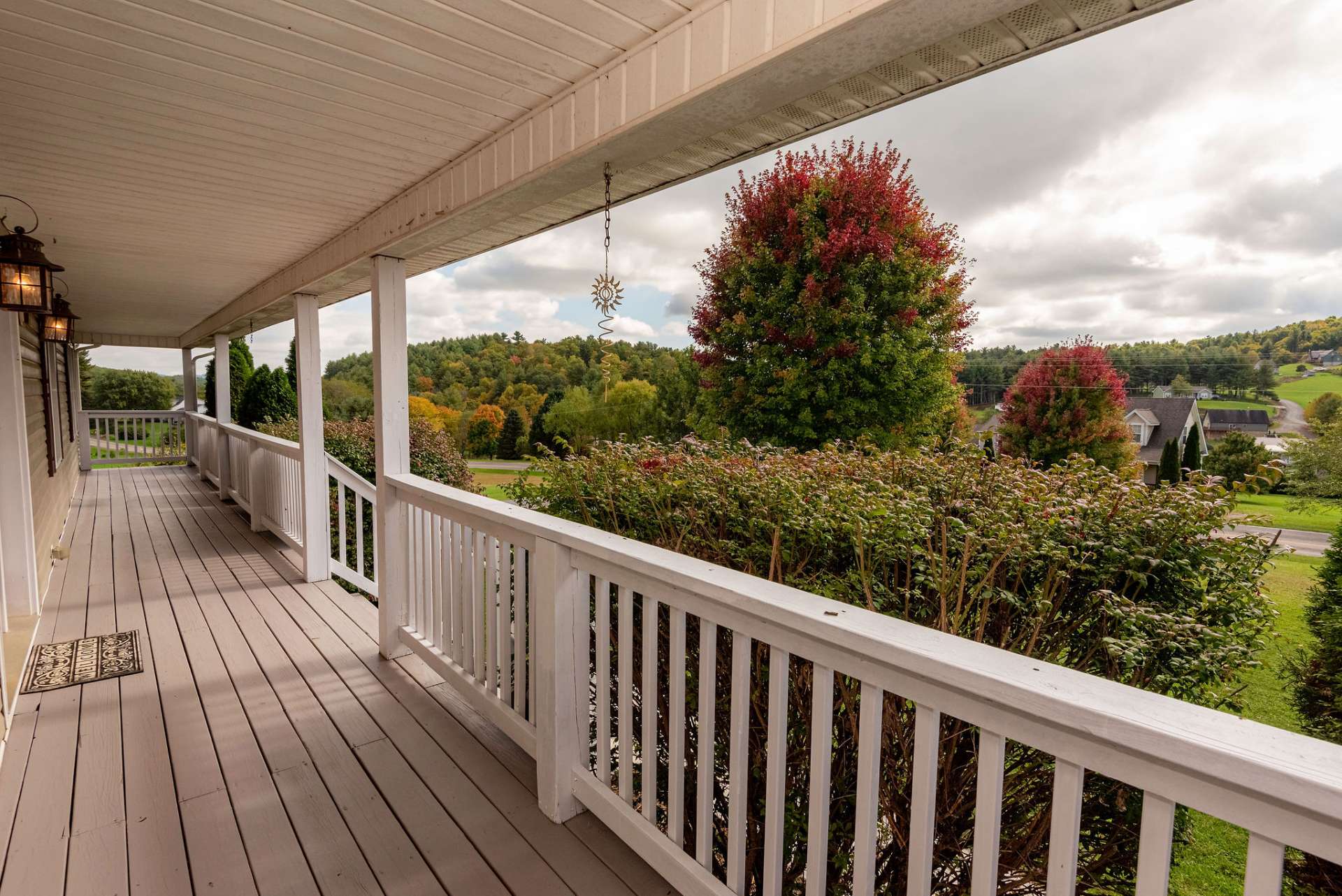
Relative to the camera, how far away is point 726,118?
169 centimetres

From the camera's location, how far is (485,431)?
32.2 ft

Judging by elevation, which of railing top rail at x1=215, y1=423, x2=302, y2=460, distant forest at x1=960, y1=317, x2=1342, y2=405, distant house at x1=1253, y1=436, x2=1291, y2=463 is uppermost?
distant forest at x1=960, y1=317, x2=1342, y2=405

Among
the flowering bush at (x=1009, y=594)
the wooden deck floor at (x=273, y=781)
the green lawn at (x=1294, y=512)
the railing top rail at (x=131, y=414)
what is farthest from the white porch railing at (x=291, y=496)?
the railing top rail at (x=131, y=414)

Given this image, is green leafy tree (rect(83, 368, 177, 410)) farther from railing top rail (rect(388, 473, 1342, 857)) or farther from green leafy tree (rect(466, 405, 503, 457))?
railing top rail (rect(388, 473, 1342, 857))

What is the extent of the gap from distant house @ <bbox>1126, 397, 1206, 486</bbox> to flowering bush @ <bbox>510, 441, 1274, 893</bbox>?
6.40ft

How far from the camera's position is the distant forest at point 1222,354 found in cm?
305

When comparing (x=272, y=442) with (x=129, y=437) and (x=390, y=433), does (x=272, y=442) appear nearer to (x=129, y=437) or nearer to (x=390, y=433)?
(x=390, y=433)

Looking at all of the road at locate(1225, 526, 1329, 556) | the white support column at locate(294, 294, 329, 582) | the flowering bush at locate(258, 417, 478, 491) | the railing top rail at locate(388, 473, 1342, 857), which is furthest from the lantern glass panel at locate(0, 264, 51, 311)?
the road at locate(1225, 526, 1329, 556)

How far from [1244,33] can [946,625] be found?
4777 mm

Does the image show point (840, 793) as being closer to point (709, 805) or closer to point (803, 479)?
point (709, 805)

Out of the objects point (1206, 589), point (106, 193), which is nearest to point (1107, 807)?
point (1206, 589)

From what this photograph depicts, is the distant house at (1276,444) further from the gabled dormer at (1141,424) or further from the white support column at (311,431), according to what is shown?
the white support column at (311,431)

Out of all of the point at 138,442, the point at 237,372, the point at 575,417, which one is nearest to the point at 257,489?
the point at 575,417

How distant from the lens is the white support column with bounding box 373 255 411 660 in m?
3.31
